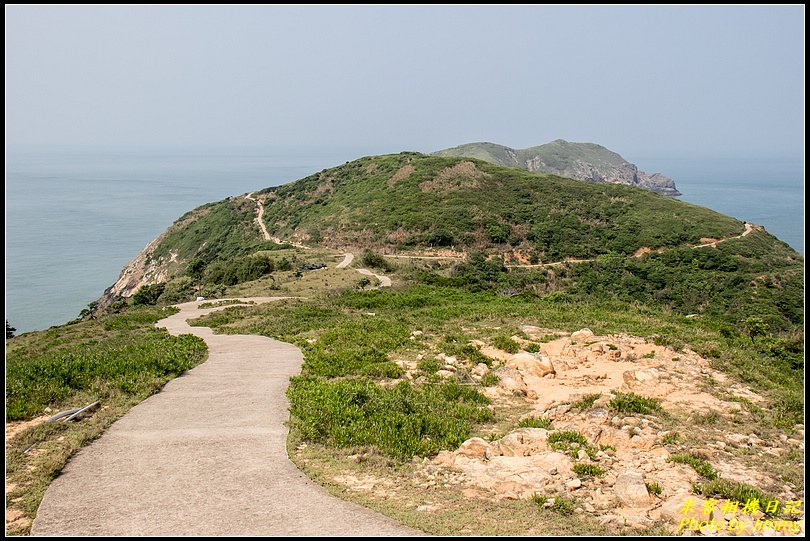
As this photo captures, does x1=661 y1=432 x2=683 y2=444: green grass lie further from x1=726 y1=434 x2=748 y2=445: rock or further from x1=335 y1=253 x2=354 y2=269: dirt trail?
x1=335 y1=253 x2=354 y2=269: dirt trail

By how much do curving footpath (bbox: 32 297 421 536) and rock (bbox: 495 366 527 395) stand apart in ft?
14.7

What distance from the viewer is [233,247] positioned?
75.5m

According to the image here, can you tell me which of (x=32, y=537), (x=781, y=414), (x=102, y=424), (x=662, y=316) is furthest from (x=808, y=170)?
(x=662, y=316)

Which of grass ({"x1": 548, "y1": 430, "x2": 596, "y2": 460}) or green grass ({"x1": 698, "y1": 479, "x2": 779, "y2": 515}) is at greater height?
green grass ({"x1": 698, "y1": 479, "x2": 779, "y2": 515})

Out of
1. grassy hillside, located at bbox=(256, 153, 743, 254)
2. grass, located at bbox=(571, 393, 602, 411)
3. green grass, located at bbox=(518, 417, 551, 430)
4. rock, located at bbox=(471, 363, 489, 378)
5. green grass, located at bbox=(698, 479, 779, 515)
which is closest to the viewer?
green grass, located at bbox=(698, 479, 779, 515)

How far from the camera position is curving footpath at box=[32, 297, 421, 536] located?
218 inches

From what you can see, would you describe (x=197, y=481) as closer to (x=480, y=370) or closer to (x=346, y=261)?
(x=480, y=370)

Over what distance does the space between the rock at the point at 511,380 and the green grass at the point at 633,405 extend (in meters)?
1.90

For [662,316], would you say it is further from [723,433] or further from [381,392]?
[381,392]

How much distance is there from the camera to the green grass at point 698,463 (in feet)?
21.9

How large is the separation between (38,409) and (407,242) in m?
51.3

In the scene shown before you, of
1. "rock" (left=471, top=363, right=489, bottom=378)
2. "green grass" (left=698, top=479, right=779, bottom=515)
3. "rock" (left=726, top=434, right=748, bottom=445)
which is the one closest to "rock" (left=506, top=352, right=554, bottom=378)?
"rock" (left=471, top=363, right=489, bottom=378)

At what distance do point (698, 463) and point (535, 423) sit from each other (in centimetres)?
246

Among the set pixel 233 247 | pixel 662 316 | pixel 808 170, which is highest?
pixel 808 170
